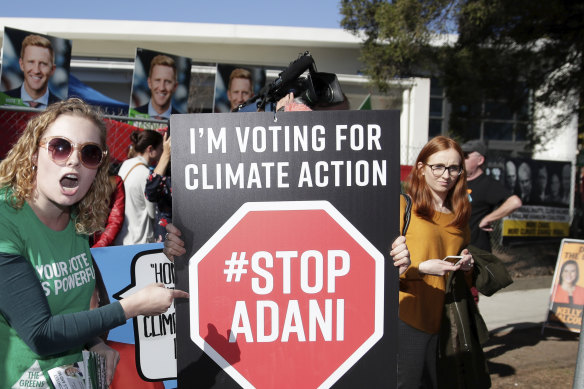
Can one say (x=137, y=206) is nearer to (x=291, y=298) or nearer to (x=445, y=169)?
(x=445, y=169)

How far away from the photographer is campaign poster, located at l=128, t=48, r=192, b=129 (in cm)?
660

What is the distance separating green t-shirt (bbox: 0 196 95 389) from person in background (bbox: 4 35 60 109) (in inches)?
194

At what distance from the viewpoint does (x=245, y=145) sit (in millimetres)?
1701

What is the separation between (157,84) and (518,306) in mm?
5789

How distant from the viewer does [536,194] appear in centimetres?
1048

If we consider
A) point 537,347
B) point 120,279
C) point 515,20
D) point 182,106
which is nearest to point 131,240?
point 120,279

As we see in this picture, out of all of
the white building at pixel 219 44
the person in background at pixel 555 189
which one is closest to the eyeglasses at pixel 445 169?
the person in background at pixel 555 189

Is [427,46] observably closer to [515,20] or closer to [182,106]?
[515,20]

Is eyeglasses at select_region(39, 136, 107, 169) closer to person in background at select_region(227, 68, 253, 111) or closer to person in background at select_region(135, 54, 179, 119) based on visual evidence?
person in background at select_region(135, 54, 179, 119)

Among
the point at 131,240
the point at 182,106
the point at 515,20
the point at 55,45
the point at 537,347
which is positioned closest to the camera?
the point at 131,240

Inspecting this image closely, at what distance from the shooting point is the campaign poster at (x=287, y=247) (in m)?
1.68

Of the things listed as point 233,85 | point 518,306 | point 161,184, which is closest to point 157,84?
point 233,85

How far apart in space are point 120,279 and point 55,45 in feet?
13.3

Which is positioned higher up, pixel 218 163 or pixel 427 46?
pixel 427 46
